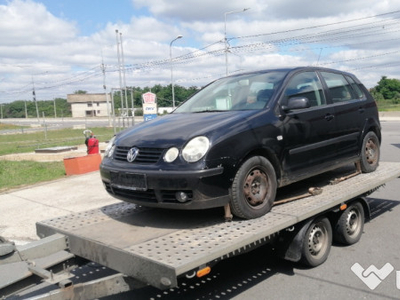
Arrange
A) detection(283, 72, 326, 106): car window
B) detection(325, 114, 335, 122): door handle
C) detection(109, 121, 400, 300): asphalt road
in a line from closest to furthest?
detection(109, 121, 400, 300): asphalt road
detection(283, 72, 326, 106): car window
detection(325, 114, 335, 122): door handle

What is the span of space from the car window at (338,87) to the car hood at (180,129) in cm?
168

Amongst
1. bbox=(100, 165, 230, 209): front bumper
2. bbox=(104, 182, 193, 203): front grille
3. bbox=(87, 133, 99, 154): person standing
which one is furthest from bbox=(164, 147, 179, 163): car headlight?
bbox=(87, 133, 99, 154): person standing

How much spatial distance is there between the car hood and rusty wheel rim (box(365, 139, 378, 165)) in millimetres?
2546

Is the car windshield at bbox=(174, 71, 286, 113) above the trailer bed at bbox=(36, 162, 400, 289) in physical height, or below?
above

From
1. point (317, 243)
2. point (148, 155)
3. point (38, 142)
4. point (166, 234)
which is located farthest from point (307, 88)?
point (38, 142)

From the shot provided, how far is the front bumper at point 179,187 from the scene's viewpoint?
12.0 ft

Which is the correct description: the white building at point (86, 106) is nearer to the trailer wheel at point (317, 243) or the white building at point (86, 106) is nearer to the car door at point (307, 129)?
the car door at point (307, 129)

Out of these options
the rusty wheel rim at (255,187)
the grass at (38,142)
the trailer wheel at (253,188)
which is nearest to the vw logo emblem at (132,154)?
the trailer wheel at (253,188)

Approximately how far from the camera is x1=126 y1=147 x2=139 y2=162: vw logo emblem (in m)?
3.99

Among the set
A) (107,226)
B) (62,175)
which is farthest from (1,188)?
(107,226)

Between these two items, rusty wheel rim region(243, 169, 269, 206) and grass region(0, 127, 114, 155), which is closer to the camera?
rusty wheel rim region(243, 169, 269, 206)

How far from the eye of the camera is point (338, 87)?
18.7ft

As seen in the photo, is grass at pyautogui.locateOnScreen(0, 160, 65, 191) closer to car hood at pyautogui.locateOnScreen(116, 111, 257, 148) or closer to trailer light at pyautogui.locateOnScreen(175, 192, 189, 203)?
car hood at pyautogui.locateOnScreen(116, 111, 257, 148)

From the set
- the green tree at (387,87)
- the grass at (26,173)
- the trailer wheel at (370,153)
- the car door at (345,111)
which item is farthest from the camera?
the green tree at (387,87)
